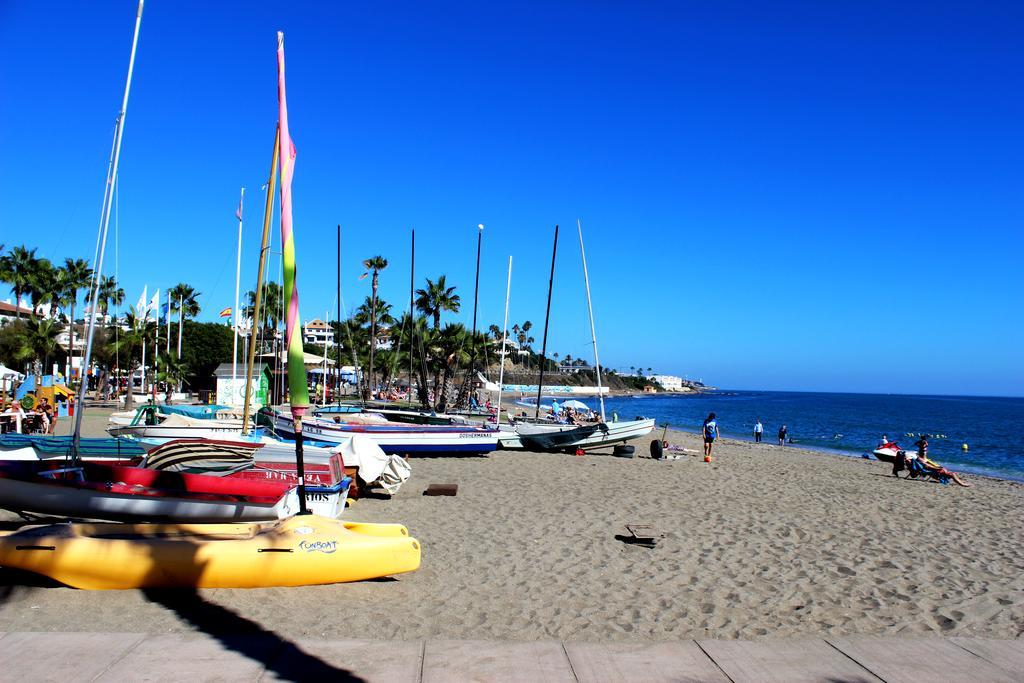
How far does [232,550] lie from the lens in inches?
306

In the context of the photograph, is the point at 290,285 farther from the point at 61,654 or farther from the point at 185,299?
the point at 185,299

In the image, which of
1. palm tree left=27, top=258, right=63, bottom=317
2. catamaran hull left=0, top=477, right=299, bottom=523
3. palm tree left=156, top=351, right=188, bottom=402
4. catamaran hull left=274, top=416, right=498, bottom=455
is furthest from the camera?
palm tree left=27, top=258, right=63, bottom=317

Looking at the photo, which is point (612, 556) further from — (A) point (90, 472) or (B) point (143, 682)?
(A) point (90, 472)

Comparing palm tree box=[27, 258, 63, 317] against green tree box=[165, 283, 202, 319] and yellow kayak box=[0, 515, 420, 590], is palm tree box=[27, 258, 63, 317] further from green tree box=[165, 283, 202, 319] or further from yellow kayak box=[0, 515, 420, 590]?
yellow kayak box=[0, 515, 420, 590]

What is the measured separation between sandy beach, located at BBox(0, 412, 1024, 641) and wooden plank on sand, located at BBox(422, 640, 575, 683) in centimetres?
55

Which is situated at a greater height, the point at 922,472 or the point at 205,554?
the point at 205,554

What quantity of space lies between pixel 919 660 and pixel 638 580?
336cm

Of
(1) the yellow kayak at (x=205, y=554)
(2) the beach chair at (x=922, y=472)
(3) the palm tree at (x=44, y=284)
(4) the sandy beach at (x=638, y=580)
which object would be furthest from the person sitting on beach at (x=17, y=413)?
(3) the palm tree at (x=44, y=284)

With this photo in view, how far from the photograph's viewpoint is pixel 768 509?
47.4ft

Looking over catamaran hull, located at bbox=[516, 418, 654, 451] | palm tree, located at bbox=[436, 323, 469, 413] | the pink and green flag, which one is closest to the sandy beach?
the pink and green flag

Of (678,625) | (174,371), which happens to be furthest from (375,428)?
(174,371)

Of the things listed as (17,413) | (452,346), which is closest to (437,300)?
(452,346)

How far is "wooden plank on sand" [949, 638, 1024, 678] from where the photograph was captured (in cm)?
616

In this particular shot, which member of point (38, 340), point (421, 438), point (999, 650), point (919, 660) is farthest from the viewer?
point (38, 340)
